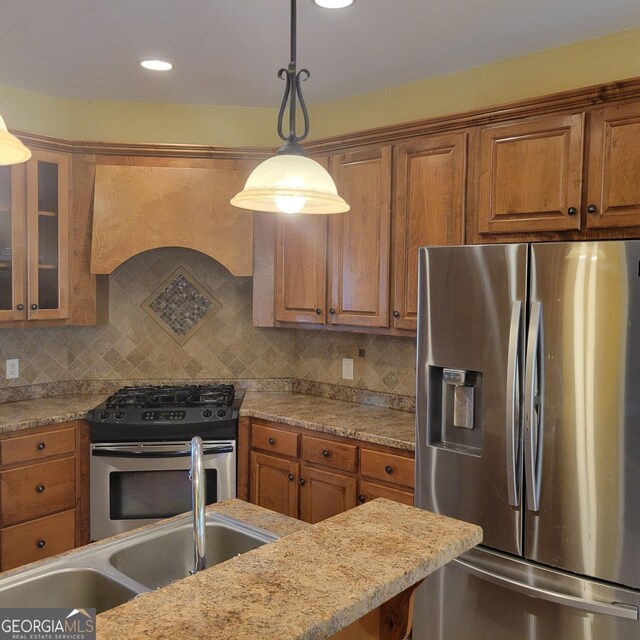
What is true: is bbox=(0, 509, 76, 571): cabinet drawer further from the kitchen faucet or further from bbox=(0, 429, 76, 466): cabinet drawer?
the kitchen faucet

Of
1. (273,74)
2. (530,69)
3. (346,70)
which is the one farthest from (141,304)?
(530,69)

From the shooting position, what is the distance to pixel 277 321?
3.58 meters

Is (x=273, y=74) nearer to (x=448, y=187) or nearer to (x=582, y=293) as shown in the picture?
(x=448, y=187)

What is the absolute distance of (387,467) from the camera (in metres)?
2.82

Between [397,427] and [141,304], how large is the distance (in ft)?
5.94

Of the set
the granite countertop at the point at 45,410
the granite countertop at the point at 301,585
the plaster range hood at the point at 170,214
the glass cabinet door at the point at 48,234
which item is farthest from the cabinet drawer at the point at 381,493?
the glass cabinet door at the point at 48,234

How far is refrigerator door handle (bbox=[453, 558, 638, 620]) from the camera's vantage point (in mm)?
2047

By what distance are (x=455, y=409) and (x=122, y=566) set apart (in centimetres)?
142

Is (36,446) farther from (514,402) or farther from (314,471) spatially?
(514,402)

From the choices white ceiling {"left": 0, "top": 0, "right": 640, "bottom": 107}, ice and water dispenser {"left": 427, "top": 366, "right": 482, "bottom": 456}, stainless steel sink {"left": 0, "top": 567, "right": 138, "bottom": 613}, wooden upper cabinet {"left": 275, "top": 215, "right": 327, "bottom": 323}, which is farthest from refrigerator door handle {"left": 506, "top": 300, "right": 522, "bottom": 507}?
stainless steel sink {"left": 0, "top": 567, "right": 138, "bottom": 613}

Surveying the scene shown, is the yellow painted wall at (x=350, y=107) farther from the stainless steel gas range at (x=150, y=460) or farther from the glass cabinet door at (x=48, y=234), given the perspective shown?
the stainless steel gas range at (x=150, y=460)

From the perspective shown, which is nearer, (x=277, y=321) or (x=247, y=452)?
(x=247, y=452)

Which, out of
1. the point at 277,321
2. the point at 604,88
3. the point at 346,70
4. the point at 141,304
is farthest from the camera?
the point at 141,304

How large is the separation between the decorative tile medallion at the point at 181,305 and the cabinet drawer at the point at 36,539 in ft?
3.99
